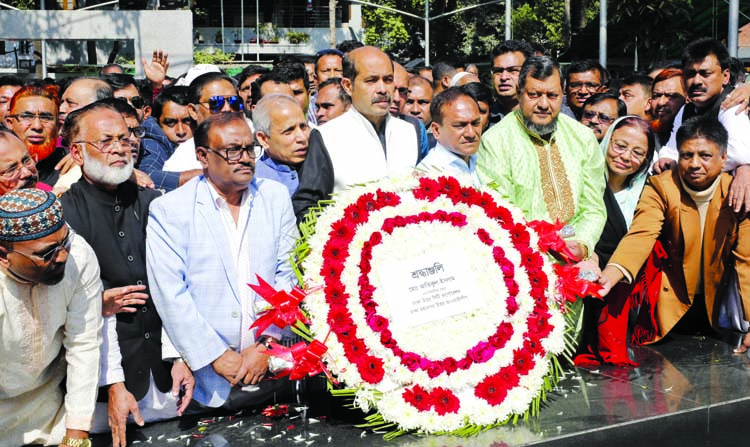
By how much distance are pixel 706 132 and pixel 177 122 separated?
3937mm

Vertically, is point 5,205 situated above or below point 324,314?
above

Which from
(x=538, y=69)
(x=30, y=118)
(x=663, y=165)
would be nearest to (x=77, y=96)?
(x=30, y=118)

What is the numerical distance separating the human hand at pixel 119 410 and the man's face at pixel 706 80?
4.72 metres

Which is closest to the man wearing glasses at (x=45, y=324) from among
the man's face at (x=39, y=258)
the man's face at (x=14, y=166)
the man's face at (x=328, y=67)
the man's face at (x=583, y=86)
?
the man's face at (x=39, y=258)

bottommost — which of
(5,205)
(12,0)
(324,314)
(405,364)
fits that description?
(405,364)

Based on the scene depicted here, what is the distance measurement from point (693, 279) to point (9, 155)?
4481 mm

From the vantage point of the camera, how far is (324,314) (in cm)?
389

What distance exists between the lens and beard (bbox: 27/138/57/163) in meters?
5.14

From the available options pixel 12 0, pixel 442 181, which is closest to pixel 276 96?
pixel 442 181

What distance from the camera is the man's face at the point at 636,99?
23.9ft

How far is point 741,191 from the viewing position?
17.3 ft

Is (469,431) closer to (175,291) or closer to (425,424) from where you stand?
(425,424)

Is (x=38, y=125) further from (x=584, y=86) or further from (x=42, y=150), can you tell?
(x=584, y=86)

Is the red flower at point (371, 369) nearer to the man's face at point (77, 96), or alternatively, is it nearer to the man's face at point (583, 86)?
the man's face at point (77, 96)
